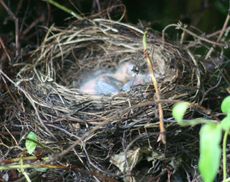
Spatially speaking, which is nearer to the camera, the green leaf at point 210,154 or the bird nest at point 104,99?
the green leaf at point 210,154

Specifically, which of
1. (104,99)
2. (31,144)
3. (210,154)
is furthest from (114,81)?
(210,154)

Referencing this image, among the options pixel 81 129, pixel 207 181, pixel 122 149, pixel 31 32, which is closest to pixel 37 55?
pixel 31 32

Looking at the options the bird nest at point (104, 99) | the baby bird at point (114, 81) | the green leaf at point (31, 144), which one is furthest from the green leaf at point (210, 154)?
the baby bird at point (114, 81)

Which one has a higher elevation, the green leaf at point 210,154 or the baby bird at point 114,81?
the green leaf at point 210,154

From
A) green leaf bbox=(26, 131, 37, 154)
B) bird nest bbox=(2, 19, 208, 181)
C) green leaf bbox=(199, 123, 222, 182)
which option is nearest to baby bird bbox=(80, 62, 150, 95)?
bird nest bbox=(2, 19, 208, 181)

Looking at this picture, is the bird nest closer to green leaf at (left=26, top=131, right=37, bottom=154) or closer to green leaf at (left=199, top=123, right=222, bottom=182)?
green leaf at (left=26, top=131, right=37, bottom=154)

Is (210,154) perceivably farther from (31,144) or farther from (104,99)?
(104,99)

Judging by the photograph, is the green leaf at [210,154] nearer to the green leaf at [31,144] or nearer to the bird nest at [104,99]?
the bird nest at [104,99]
